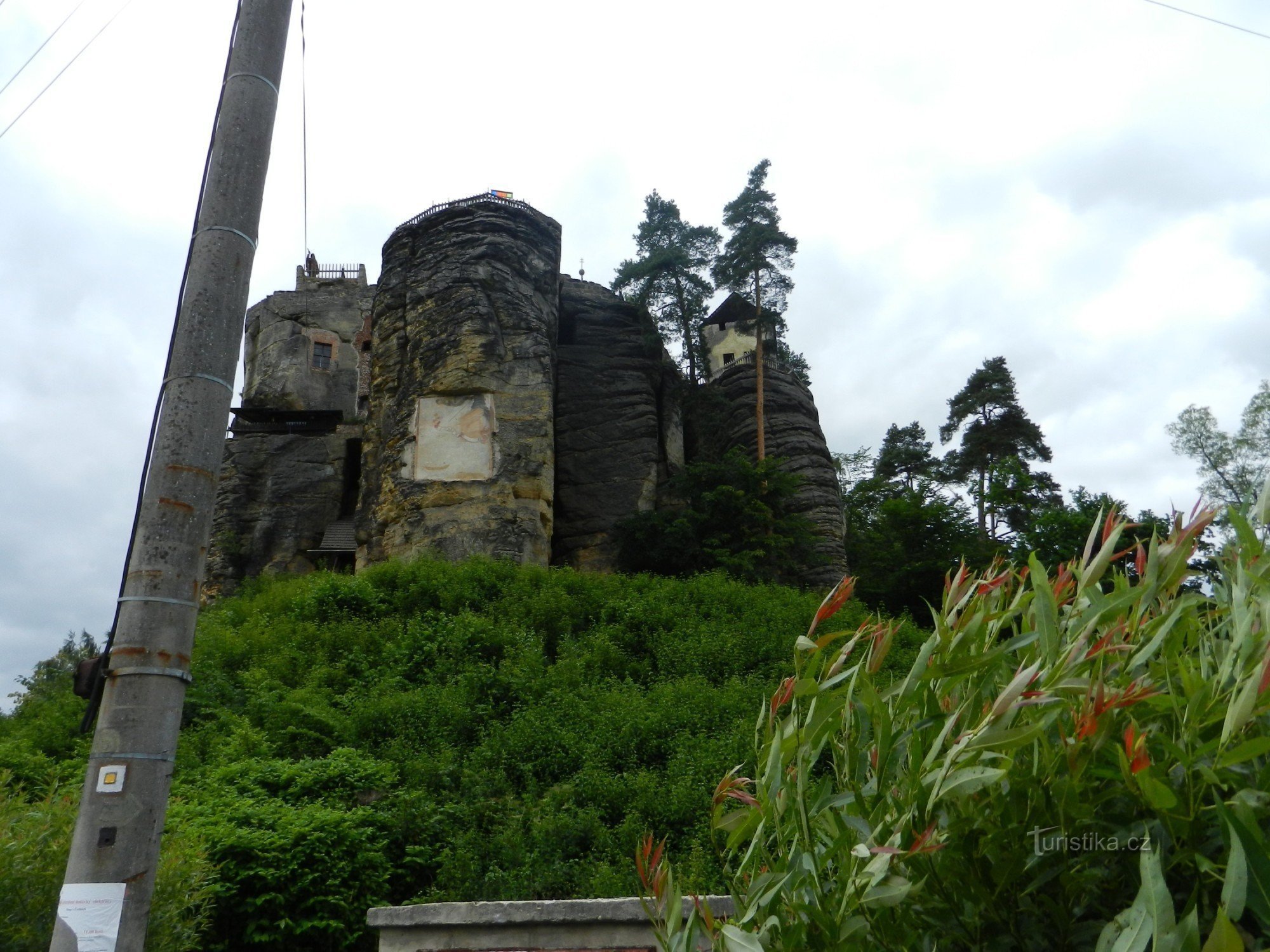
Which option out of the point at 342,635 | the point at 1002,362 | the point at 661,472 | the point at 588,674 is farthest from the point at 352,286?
the point at 588,674

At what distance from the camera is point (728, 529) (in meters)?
25.7

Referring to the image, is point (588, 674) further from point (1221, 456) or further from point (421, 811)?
point (1221, 456)

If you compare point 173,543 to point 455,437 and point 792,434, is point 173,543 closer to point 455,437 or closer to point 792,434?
point 455,437

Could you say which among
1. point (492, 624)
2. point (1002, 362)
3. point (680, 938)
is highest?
point (1002, 362)

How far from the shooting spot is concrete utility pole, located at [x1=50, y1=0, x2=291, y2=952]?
10.1 ft

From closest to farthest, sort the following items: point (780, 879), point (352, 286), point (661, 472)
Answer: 1. point (780, 879)
2. point (661, 472)
3. point (352, 286)

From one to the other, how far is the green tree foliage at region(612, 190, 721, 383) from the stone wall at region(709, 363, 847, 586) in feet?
5.69

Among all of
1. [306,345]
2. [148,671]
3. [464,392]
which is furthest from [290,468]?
[148,671]

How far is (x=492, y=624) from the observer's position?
16.9 metres

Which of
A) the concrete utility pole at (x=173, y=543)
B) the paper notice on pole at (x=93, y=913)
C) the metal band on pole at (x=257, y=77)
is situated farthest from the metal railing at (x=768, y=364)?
the paper notice on pole at (x=93, y=913)

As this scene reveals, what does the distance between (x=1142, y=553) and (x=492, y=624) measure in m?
15.1

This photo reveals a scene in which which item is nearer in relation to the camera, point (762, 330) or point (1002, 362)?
point (762, 330)

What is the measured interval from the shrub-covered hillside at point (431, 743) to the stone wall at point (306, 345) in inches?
859

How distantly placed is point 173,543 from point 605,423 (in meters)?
24.4
